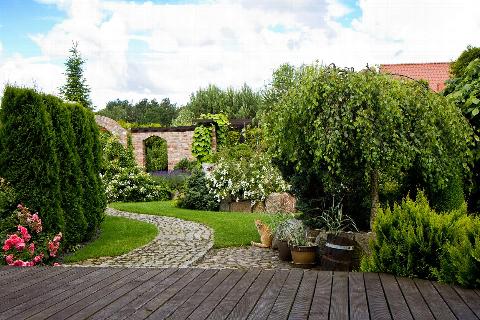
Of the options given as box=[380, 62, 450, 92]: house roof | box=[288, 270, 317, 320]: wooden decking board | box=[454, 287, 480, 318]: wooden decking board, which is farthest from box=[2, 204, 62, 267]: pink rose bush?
box=[380, 62, 450, 92]: house roof

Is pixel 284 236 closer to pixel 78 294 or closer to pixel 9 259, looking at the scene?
pixel 9 259

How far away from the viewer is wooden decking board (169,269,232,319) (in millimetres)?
3289

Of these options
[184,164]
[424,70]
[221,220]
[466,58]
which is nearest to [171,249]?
[221,220]

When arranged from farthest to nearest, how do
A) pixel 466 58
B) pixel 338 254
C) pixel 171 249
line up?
pixel 466 58
pixel 171 249
pixel 338 254

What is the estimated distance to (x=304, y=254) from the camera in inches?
265

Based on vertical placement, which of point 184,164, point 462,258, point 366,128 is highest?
point 366,128

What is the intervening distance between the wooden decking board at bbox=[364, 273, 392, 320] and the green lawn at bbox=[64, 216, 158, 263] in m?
4.65

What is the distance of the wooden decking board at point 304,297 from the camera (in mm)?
3207

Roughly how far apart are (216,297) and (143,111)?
52168mm

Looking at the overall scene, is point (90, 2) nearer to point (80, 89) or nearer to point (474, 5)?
point (474, 5)

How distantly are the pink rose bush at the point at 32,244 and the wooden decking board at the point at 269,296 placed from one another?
346cm

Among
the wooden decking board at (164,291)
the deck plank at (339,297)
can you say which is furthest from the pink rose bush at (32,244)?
the deck plank at (339,297)

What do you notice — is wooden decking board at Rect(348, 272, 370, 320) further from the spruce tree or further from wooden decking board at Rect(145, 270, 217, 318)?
the spruce tree

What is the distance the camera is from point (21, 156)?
7.19 m
